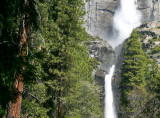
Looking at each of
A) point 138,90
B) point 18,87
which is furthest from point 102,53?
point 18,87

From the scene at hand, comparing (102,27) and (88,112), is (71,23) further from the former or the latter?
(102,27)

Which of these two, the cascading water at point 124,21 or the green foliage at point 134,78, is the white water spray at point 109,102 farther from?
the cascading water at point 124,21

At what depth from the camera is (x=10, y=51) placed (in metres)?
3.88

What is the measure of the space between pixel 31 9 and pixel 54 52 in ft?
20.8

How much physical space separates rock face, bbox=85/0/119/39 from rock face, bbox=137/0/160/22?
1209 cm

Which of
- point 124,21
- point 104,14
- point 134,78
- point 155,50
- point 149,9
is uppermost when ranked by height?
point 149,9

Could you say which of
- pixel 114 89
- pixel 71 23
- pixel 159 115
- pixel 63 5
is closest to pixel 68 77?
pixel 71 23

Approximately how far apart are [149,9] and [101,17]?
872 inches

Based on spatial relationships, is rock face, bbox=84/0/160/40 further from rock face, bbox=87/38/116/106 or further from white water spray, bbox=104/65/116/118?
white water spray, bbox=104/65/116/118

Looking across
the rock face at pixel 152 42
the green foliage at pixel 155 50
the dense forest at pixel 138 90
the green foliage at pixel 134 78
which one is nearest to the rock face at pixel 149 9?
the rock face at pixel 152 42

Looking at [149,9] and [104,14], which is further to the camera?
[149,9]

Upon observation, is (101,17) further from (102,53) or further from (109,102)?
(109,102)

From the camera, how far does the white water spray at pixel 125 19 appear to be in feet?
260

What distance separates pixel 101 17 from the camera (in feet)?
254
